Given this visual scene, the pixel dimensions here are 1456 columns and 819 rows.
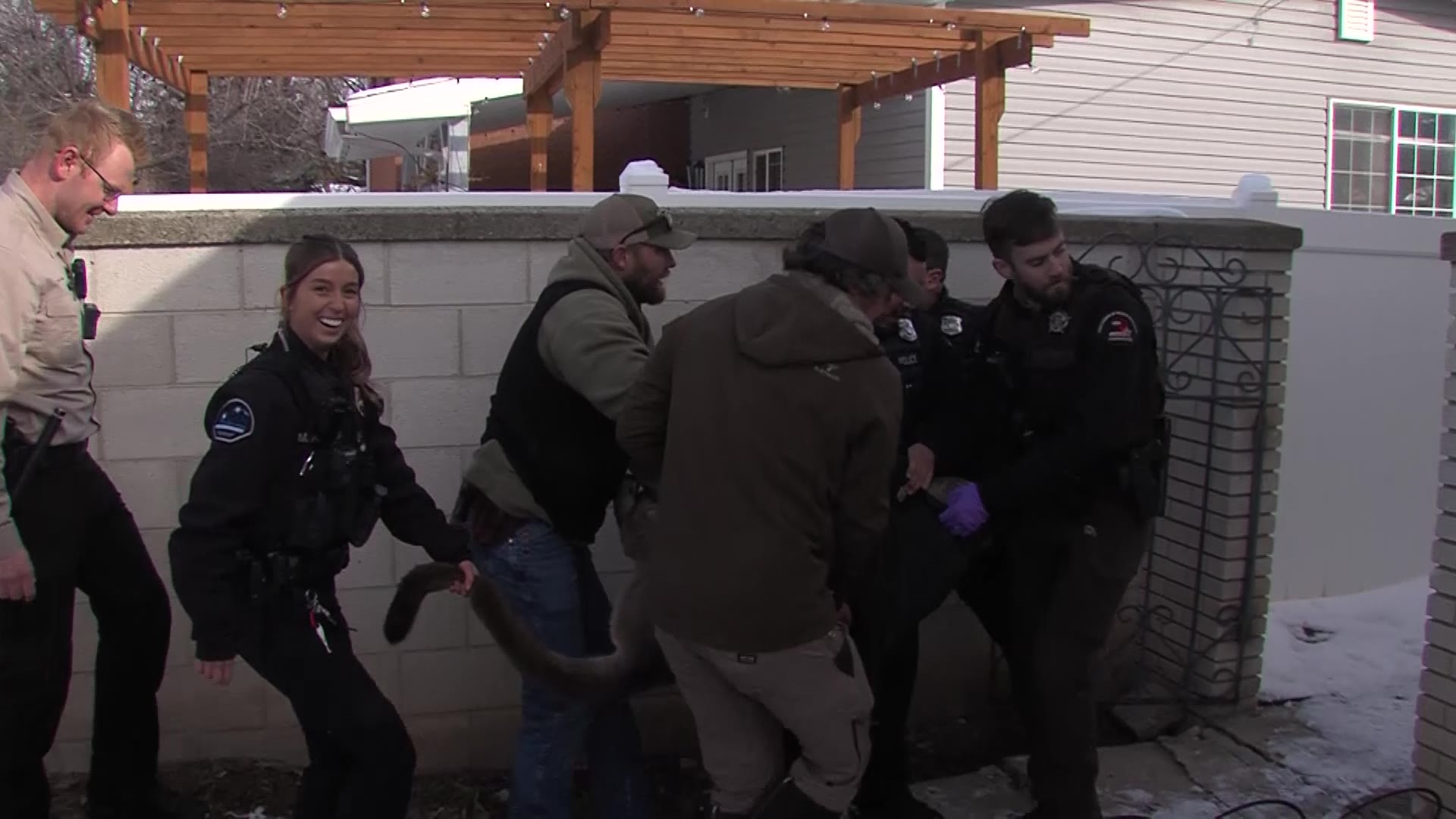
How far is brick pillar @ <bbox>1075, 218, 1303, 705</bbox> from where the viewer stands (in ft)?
14.7

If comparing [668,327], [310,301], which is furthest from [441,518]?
[668,327]

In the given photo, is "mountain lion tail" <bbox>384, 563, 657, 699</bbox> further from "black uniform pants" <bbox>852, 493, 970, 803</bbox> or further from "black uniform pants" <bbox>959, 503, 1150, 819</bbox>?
"black uniform pants" <bbox>959, 503, 1150, 819</bbox>

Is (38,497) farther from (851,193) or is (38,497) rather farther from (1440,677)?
(1440,677)

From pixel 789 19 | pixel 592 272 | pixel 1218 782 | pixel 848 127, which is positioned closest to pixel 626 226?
pixel 592 272

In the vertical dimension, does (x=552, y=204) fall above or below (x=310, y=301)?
above

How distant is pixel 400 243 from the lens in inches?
159

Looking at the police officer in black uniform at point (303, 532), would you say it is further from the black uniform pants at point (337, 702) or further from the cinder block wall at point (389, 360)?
the cinder block wall at point (389, 360)

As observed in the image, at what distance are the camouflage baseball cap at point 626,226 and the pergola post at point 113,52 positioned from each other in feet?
15.2

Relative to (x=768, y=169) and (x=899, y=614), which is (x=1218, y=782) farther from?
(x=768, y=169)

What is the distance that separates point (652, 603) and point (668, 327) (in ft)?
1.97

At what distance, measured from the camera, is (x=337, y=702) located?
2.87 meters

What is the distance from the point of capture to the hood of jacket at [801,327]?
2514 millimetres

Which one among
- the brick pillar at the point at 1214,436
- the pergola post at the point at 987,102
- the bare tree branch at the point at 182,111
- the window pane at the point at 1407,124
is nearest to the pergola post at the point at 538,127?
the pergola post at the point at 987,102

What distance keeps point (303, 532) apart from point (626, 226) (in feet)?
3.58
